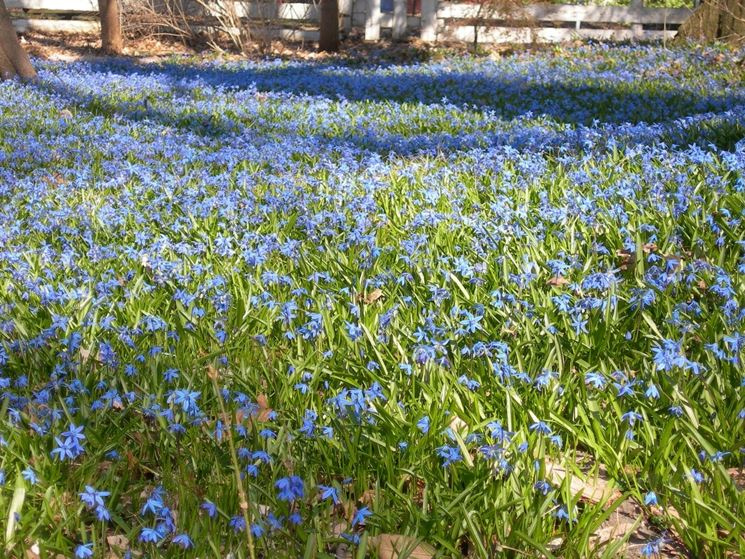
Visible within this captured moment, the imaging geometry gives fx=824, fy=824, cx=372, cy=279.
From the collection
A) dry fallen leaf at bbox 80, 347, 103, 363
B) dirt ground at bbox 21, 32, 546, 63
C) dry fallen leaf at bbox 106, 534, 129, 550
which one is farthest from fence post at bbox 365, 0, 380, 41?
dry fallen leaf at bbox 106, 534, 129, 550

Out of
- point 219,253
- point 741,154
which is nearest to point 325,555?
point 219,253

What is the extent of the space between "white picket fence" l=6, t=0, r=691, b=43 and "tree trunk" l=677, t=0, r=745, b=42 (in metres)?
3.04

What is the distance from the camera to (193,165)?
6.95 meters

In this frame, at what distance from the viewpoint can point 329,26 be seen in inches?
779

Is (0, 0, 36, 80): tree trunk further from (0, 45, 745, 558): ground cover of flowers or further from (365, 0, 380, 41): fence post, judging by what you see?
(365, 0, 380, 41): fence post

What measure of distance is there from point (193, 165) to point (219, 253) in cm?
281

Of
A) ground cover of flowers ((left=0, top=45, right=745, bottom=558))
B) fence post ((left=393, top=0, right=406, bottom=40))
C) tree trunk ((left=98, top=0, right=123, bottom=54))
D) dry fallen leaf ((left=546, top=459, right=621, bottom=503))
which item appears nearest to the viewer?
ground cover of flowers ((left=0, top=45, right=745, bottom=558))

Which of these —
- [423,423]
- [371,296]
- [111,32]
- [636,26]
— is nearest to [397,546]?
[423,423]

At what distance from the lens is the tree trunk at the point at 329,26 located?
19562 mm

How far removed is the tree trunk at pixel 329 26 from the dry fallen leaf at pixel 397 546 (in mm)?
18646

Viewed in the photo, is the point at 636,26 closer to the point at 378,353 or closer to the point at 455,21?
the point at 455,21

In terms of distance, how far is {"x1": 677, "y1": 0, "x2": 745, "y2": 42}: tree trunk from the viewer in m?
14.6

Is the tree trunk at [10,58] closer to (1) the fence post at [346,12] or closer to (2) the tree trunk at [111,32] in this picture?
(2) the tree trunk at [111,32]

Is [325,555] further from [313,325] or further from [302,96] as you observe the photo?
[302,96]
